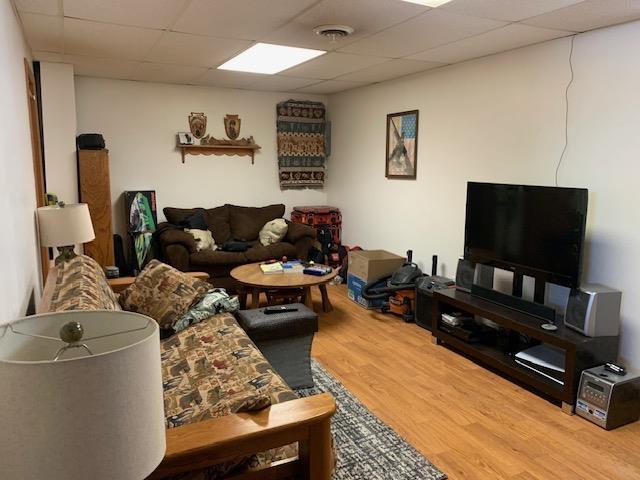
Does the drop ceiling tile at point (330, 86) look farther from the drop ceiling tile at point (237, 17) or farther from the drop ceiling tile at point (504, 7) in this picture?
the drop ceiling tile at point (504, 7)

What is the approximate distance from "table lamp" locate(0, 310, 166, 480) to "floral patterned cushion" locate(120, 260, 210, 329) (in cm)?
209

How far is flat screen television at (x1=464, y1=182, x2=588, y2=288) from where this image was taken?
2.94 meters

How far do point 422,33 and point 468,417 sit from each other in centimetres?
247

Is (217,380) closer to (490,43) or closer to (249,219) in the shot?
(490,43)

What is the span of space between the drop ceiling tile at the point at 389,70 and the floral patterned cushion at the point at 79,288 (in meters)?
2.97

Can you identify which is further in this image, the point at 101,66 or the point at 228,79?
the point at 228,79

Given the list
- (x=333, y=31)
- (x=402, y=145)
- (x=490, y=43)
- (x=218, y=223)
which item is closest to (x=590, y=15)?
(x=490, y=43)

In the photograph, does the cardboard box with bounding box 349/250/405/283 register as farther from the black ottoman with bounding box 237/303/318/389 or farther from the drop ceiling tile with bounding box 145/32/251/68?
the drop ceiling tile with bounding box 145/32/251/68

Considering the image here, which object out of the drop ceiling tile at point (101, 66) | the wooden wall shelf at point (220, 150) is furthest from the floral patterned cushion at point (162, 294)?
the wooden wall shelf at point (220, 150)

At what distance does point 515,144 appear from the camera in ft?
12.3

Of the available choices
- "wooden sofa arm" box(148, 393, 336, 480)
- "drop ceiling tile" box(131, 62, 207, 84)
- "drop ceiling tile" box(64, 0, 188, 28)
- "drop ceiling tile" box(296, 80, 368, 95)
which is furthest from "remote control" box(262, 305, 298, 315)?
"drop ceiling tile" box(296, 80, 368, 95)

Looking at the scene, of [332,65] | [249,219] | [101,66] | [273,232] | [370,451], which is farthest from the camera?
[249,219]

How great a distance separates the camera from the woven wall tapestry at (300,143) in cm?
620

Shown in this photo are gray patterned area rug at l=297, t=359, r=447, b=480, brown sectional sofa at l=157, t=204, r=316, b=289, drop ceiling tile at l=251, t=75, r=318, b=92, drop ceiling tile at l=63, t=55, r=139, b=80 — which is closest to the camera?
gray patterned area rug at l=297, t=359, r=447, b=480
